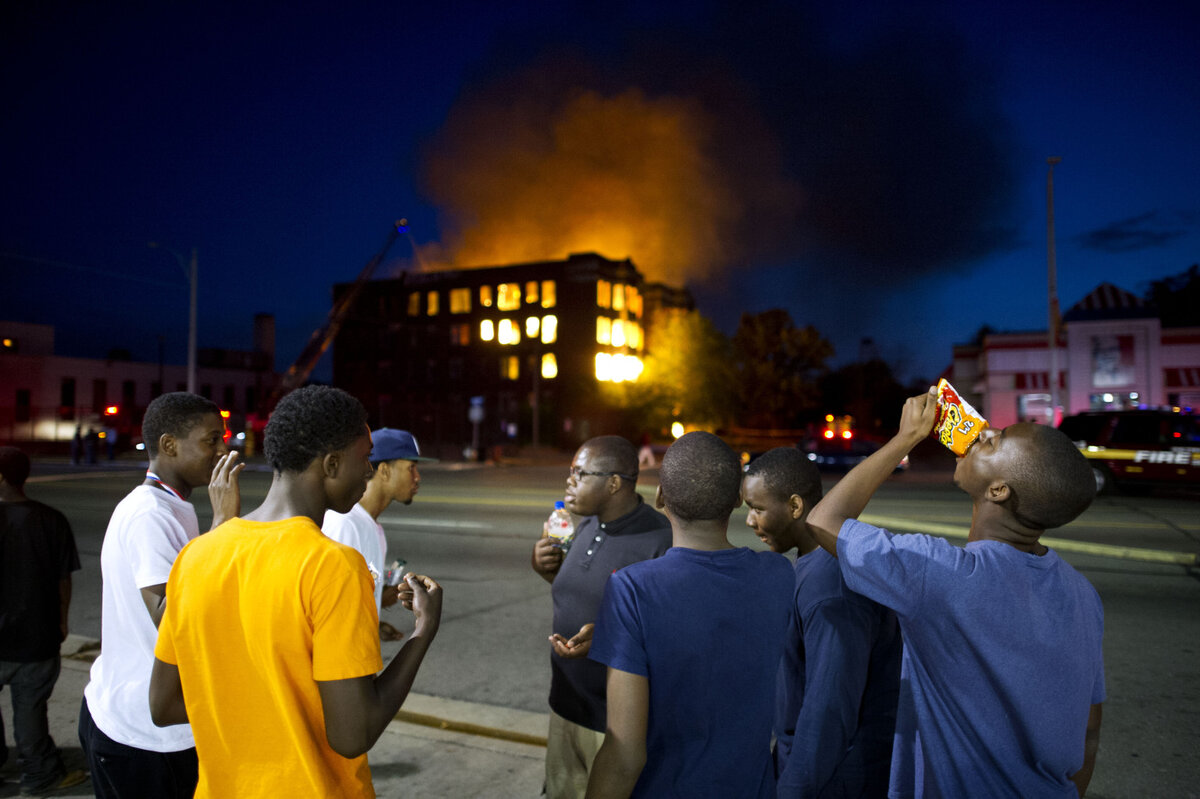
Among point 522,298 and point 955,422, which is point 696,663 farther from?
point 522,298

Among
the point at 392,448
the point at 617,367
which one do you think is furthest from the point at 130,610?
the point at 617,367

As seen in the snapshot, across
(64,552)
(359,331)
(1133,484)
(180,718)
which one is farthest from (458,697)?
(359,331)

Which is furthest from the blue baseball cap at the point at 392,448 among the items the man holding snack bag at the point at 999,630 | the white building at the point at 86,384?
the white building at the point at 86,384

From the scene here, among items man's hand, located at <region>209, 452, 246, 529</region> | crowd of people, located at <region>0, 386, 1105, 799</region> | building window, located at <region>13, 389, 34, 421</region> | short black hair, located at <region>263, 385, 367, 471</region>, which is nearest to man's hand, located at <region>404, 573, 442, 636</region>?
crowd of people, located at <region>0, 386, 1105, 799</region>

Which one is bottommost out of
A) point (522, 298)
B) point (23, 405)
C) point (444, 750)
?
point (444, 750)

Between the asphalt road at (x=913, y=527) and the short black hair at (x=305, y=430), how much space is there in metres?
3.83

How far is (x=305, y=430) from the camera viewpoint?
2.14 m

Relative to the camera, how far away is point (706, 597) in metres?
2.17

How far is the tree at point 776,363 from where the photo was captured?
45.3 meters

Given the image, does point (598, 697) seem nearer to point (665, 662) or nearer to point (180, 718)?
point (665, 662)

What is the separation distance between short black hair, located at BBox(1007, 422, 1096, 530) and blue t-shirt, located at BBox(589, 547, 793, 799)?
2.39 feet

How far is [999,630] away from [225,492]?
2.31m

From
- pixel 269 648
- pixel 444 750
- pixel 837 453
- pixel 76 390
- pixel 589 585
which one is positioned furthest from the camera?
pixel 76 390

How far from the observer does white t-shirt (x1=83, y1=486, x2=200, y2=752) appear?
268cm
